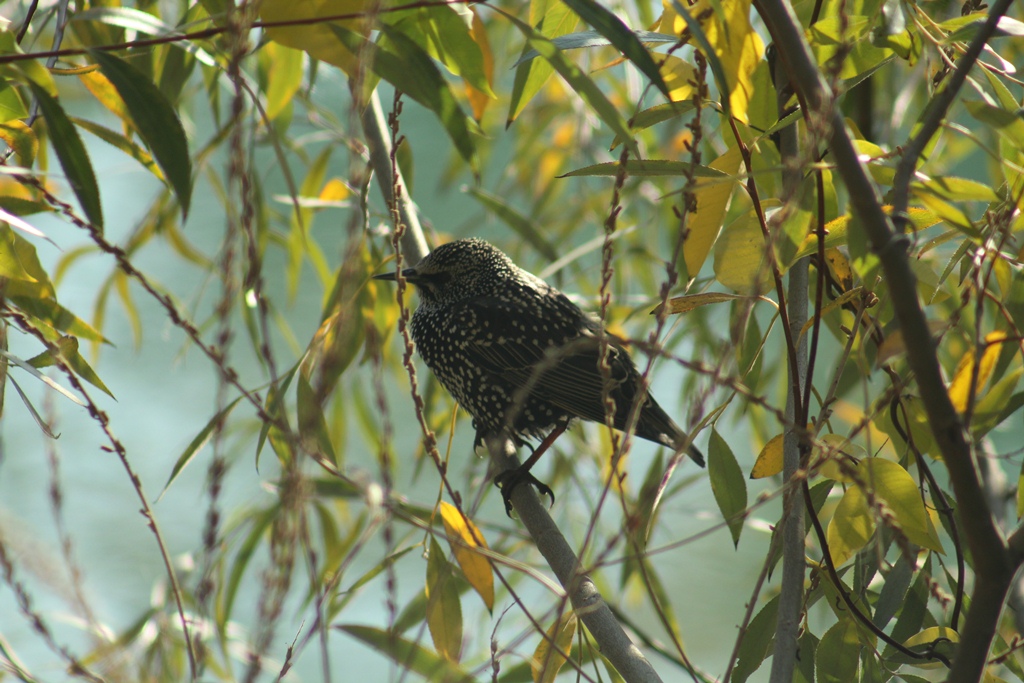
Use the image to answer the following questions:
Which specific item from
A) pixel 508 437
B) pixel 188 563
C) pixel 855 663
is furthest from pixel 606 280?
pixel 188 563

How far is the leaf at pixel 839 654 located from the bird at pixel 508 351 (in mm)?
682

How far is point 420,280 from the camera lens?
6.46 ft

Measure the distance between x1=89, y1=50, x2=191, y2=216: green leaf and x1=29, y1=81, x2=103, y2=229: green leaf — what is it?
0.07 meters

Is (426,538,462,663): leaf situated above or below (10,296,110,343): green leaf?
below

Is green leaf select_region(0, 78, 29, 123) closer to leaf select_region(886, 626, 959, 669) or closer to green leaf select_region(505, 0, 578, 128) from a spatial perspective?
green leaf select_region(505, 0, 578, 128)

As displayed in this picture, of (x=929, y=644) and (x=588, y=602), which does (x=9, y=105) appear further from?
(x=929, y=644)

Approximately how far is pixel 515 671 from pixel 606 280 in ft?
2.66

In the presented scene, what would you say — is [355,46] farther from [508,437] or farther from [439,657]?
[508,437]

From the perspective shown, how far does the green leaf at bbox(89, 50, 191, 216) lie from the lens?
2.94ft

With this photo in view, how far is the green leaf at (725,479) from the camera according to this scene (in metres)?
1.21

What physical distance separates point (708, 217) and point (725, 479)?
369 mm

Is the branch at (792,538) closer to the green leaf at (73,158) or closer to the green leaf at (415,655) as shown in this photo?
the green leaf at (415,655)

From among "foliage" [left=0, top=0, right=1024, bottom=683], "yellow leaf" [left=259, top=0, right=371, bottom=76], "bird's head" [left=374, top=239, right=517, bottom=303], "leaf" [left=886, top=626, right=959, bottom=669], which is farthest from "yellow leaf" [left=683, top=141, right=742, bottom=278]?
"bird's head" [left=374, top=239, right=517, bottom=303]

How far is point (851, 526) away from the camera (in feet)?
3.32
